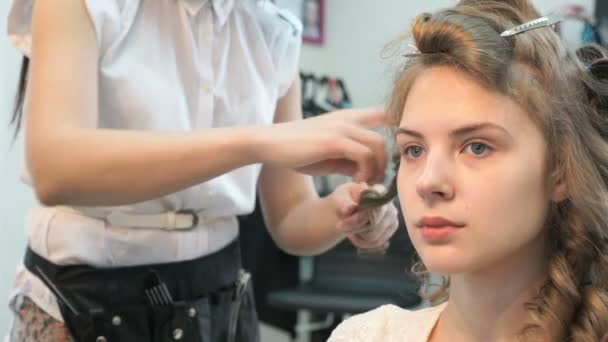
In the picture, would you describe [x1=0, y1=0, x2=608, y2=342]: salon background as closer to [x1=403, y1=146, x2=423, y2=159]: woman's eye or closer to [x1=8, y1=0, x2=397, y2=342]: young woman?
[x1=8, y1=0, x2=397, y2=342]: young woman

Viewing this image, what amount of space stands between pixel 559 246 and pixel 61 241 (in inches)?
24.4

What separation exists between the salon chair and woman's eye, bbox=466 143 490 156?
150 centimetres

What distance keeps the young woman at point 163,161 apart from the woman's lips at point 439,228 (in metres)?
0.11

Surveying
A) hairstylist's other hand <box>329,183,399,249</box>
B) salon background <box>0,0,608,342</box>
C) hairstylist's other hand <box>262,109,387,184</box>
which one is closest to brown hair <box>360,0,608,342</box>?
hairstylist's other hand <box>262,109,387,184</box>

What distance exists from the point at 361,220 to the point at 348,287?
1509mm

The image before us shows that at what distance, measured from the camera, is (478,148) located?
795 millimetres

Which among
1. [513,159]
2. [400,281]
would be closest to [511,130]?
[513,159]

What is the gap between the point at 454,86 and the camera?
0.83 metres

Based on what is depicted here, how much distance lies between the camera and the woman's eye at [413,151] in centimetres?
85

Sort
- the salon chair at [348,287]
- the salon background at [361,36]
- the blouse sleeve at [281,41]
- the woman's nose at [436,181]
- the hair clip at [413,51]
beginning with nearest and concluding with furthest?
the woman's nose at [436,181], the hair clip at [413,51], the blouse sleeve at [281,41], the salon chair at [348,287], the salon background at [361,36]

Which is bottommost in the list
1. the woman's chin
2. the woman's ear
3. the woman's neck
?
the woman's neck

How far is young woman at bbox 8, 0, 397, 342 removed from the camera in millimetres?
866

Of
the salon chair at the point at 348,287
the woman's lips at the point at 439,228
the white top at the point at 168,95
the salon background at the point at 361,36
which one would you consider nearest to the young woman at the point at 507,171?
the woman's lips at the point at 439,228

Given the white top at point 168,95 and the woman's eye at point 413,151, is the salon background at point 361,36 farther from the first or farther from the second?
the woman's eye at point 413,151
